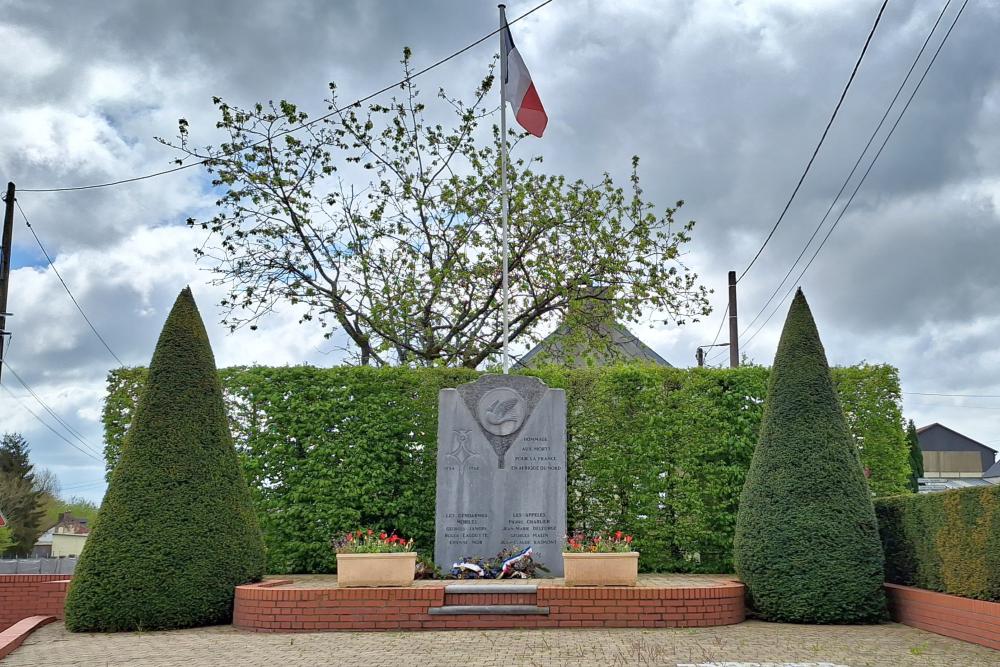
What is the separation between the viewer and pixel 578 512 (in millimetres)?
12039

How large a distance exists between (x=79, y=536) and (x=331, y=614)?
36867 millimetres

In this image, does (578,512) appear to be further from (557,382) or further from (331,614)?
(331,614)

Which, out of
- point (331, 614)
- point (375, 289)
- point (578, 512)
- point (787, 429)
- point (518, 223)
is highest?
point (518, 223)

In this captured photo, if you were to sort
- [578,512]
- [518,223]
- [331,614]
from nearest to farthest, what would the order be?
[331,614] → [578,512] → [518,223]

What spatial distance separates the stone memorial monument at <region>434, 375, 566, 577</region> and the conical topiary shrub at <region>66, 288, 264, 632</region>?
2.53 m

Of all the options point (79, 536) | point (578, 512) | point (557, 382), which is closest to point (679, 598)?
point (578, 512)

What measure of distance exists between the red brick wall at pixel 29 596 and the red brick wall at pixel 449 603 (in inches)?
118

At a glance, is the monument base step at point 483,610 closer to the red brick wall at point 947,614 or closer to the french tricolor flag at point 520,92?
the red brick wall at point 947,614

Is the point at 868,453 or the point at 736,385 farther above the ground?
the point at 736,385

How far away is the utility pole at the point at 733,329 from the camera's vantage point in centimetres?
2084

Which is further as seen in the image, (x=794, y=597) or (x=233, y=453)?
(x=233, y=453)

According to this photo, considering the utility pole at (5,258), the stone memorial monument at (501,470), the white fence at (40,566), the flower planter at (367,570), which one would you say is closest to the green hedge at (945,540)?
the stone memorial monument at (501,470)

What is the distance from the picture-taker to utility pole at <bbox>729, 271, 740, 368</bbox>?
20844 mm

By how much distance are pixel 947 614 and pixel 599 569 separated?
334 centimetres
